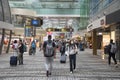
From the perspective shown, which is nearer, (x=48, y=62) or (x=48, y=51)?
(x=48, y=51)

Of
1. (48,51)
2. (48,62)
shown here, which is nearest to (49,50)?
(48,51)

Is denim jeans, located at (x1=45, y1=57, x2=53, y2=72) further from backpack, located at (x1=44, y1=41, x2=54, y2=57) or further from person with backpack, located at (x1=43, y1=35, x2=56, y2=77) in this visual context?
backpack, located at (x1=44, y1=41, x2=54, y2=57)

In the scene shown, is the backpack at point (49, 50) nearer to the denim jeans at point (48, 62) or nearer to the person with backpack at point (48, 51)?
the person with backpack at point (48, 51)

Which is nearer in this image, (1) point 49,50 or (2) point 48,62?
(1) point 49,50

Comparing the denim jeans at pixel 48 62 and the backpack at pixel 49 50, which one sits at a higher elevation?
the backpack at pixel 49 50

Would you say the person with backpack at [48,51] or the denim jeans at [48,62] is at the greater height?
the person with backpack at [48,51]

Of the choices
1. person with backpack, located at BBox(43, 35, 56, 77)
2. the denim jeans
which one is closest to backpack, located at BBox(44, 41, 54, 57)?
person with backpack, located at BBox(43, 35, 56, 77)

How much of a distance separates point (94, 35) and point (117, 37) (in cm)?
1208

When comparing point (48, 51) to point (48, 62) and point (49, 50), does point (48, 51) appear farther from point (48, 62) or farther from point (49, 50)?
point (48, 62)

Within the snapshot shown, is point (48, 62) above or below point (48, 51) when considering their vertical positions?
below

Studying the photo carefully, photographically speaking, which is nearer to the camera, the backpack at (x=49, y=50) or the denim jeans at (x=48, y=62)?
the backpack at (x=49, y=50)

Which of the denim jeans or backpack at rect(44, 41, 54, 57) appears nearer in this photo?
backpack at rect(44, 41, 54, 57)

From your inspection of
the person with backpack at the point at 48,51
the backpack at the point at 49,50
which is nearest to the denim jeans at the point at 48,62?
the person with backpack at the point at 48,51

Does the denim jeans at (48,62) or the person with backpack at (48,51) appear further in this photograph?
the denim jeans at (48,62)
